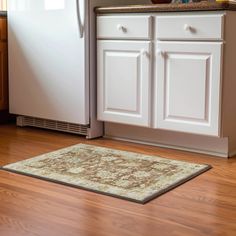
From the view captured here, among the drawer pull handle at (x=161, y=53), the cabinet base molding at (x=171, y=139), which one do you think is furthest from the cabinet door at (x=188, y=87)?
the cabinet base molding at (x=171, y=139)

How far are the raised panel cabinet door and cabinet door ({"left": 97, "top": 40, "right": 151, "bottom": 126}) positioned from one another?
94cm

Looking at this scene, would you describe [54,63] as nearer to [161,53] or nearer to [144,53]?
[144,53]

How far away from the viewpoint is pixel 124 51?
10.4 ft

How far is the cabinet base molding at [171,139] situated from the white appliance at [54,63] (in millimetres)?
152

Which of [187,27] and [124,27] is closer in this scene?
[187,27]

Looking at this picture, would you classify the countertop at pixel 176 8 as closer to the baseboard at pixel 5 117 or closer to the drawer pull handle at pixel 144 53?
the drawer pull handle at pixel 144 53

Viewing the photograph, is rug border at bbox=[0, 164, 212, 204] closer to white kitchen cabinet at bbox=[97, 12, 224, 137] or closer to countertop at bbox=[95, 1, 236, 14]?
Answer: white kitchen cabinet at bbox=[97, 12, 224, 137]

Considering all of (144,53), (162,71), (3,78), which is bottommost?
(3,78)

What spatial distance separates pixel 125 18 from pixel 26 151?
1.04m

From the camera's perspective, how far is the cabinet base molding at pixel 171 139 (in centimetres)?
299

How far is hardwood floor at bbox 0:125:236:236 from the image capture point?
1.88 meters

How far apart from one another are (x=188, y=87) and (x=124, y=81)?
0.47 meters

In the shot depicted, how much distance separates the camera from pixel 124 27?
3135mm

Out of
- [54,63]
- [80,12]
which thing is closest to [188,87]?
[80,12]
